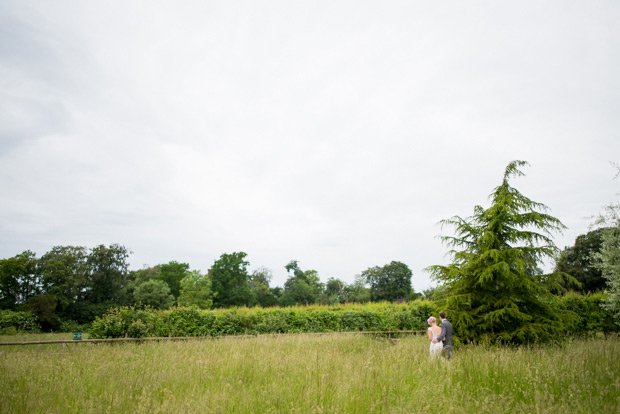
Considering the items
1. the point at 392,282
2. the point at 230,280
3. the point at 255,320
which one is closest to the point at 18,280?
the point at 230,280

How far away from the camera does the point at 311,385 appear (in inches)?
213

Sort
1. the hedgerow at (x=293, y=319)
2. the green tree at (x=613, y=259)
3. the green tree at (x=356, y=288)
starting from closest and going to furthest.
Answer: the green tree at (x=613, y=259), the hedgerow at (x=293, y=319), the green tree at (x=356, y=288)

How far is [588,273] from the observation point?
3484 centimetres

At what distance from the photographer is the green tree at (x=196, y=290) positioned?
5525 cm

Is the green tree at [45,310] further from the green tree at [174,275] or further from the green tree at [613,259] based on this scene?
the green tree at [613,259]

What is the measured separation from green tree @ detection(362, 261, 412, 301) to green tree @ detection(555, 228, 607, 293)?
29729mm

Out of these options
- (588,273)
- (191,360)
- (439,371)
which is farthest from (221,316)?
(588,273)

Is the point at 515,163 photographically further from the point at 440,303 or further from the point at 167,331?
the point at 167,331

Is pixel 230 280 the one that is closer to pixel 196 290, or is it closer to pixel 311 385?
pixel 196 290

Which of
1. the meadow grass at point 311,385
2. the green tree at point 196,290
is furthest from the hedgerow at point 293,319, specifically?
the green tree at point 196,290

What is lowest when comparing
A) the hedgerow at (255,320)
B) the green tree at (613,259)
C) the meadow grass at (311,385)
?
the hedgerow at (255,320)

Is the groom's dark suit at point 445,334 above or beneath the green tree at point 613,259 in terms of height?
beneath

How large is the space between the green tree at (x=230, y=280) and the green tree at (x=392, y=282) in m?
25.4

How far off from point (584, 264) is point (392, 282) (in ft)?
109
